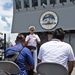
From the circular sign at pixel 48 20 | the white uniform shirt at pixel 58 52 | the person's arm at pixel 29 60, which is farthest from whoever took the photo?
the circular sign at pixel 48 20

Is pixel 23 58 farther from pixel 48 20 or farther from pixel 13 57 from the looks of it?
pixel 48 20

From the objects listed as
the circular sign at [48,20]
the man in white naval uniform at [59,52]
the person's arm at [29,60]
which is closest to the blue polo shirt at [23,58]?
the person's arm at [29,60]

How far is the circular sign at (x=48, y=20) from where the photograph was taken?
2686cm

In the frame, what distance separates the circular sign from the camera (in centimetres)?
2686

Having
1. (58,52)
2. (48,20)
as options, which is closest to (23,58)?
(58,52)

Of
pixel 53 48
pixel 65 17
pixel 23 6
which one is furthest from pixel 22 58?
pixel 23 6

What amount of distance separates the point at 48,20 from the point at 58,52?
75.6ft

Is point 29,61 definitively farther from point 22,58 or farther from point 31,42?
point 31,42

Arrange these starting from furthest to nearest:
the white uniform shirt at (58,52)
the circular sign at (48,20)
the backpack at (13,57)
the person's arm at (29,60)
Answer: the circular sign at (48,20) → the person's arm at (29,60) → the backpack at (13,57) → the white uniform shirt at (58,52)

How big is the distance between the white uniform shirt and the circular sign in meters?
22.0

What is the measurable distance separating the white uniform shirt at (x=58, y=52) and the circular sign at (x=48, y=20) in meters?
22.0

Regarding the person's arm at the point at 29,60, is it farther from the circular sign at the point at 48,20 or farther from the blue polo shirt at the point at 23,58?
the circular sign at the point at 48,20

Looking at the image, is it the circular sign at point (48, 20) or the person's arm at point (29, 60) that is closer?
the person's arm at point (29, 60)

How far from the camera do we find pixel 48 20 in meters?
27.5
